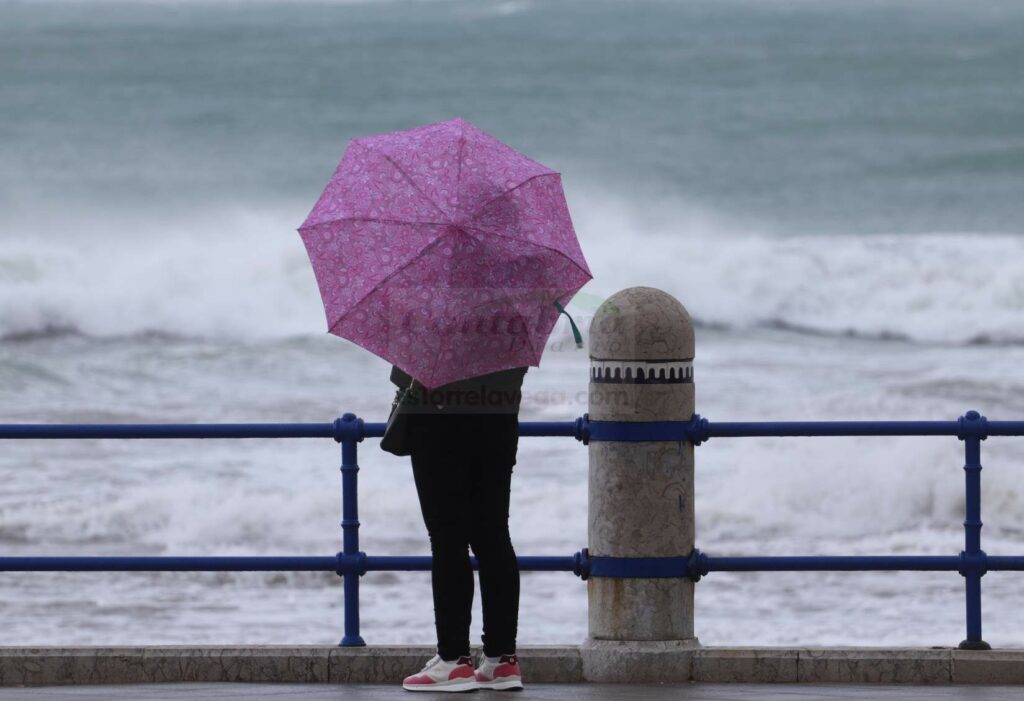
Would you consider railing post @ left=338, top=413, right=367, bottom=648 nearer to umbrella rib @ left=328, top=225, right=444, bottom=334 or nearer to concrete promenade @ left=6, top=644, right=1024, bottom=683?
concrete promenade @ left=6, top=644, right=1024, bottom=683

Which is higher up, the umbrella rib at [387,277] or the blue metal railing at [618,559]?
the umbrella rib at [387,277]

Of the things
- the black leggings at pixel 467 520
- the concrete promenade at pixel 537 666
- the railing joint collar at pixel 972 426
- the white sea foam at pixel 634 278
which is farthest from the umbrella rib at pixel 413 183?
the white sea foam at pixel 634 278

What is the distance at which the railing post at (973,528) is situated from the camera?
6301 millimetres

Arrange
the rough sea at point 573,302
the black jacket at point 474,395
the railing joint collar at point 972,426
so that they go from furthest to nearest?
1. the rough sea at point 573,302
2. the railing joint collar at point 972,426
3. the black jacket at point 474,395

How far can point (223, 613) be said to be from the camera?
11.6m

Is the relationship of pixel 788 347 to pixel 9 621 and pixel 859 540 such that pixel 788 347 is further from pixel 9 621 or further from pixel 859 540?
pixel 9 621

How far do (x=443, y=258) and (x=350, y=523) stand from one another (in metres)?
1.36

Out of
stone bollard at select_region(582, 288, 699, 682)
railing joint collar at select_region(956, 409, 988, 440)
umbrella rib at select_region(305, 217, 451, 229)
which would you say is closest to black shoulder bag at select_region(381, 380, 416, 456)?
umbrella rib at select_region(305, 217, 451, 229)

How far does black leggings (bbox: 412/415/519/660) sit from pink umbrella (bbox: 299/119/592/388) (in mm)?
253

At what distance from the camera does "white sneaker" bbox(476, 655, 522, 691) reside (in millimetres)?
5902

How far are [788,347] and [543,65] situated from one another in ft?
100

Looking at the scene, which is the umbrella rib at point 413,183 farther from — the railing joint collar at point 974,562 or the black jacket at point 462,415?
the railing joint collar at point 974,562

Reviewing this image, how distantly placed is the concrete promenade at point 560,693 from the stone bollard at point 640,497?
15cm

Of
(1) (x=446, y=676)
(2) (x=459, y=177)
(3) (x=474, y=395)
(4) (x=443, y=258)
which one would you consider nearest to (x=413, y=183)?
(2) (x=459, y=177)
